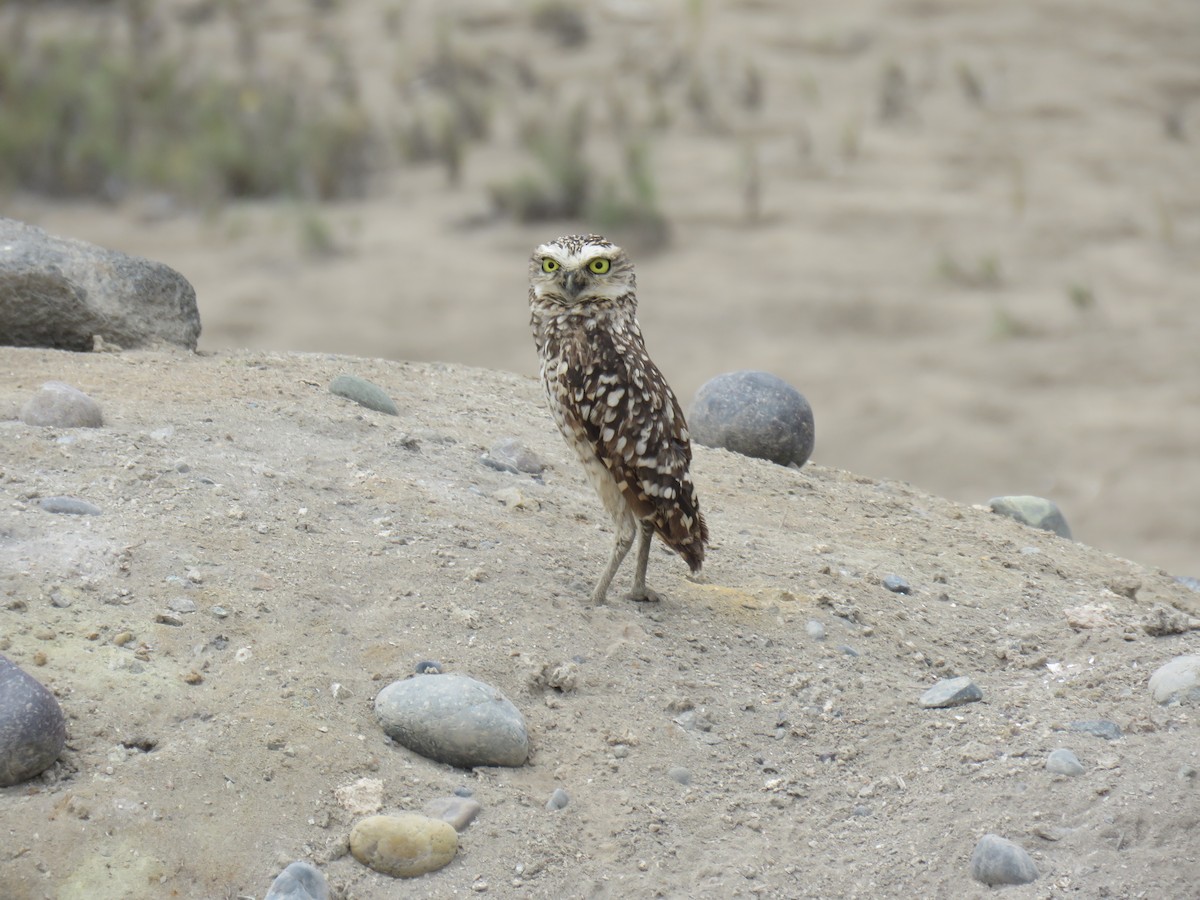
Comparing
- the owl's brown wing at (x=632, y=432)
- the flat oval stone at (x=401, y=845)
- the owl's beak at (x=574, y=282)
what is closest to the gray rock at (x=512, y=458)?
the owl's brown wing at (x=632, y=432)

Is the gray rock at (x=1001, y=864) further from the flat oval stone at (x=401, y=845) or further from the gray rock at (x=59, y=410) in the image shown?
the gray rock at (x=59, y=410)

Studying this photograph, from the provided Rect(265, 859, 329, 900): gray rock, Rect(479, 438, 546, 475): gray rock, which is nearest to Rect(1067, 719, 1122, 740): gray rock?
Rect(265, 859, 329, 900): gray rock

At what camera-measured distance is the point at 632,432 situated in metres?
4.74

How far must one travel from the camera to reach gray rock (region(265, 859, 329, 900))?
11.4ft

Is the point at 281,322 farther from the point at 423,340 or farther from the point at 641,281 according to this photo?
the point at 641,281

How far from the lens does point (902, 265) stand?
39.9ft

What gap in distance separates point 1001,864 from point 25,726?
2.40 m

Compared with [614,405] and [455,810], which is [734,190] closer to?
[614,405]

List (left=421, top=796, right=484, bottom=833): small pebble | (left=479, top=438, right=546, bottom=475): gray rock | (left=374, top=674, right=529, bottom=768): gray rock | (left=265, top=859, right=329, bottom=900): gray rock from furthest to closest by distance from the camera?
(left=479, top=438, right=546, bottom=475): gray rock < (left=374, top=674, right=529, bottom=768): gray rock < (left=421, top=796, right=484, bottom=833): small pebble < (left=265, top=859, right=329, bottom=900): gray rock

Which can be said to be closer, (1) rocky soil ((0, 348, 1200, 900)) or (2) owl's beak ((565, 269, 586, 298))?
(1) rocky soil ((0, 348, 1200, 900))

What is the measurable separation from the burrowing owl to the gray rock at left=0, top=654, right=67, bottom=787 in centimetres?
179

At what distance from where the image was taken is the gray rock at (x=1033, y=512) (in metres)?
6.65

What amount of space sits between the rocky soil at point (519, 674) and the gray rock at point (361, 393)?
68 millimetres

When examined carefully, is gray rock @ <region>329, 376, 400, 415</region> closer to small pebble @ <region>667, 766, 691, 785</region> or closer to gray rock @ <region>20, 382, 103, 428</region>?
gray rock @ <region>20, 382, 103, 428</region>
